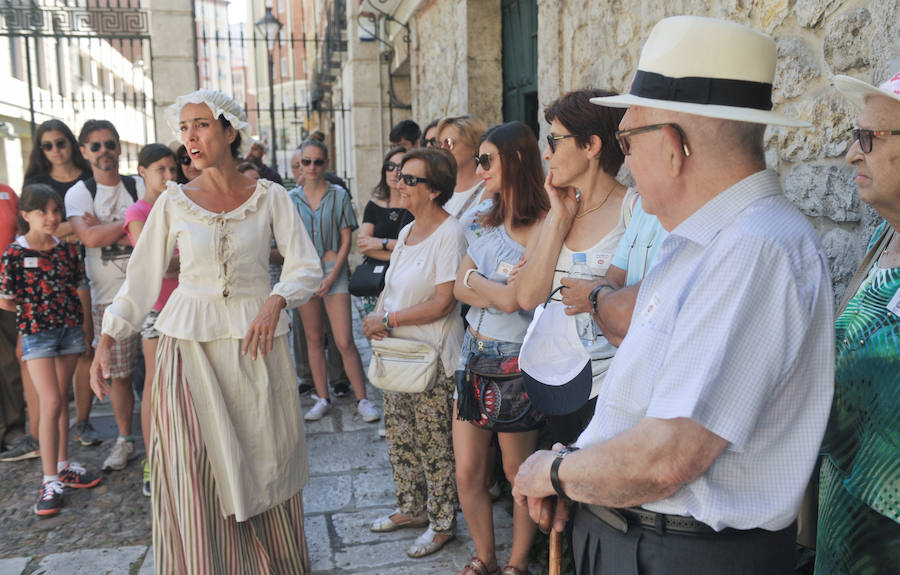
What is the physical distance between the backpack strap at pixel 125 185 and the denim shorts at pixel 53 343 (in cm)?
89

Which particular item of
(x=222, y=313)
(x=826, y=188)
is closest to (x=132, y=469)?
(x=222, y=313)

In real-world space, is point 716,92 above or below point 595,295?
above

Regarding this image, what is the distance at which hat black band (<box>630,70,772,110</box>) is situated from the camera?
1.35m

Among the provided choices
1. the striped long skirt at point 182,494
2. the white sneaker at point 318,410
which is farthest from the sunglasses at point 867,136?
the white sneaker at point 318,410

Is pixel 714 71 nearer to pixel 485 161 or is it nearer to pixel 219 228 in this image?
pixel 485 161

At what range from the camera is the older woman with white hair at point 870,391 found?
5.12ft

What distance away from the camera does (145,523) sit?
3.78 m

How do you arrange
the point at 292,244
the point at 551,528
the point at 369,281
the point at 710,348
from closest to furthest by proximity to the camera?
the point at 710,348 → the point at 551,528 → the point at 292,244 → the point at 369,281

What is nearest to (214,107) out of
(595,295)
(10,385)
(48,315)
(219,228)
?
(219,228)

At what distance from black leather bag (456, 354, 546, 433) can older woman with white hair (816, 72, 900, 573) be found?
1.12 meters

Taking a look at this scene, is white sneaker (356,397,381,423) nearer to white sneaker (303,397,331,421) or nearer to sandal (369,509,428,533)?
white sneaker (303,397,331,421)

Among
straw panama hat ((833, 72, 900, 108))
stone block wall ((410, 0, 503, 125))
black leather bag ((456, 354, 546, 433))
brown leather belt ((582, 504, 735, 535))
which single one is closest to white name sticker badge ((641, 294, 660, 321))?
brown leather belt ((582, 504, 735, 535))

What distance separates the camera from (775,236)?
125cm

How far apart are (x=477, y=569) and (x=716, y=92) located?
2.35m
